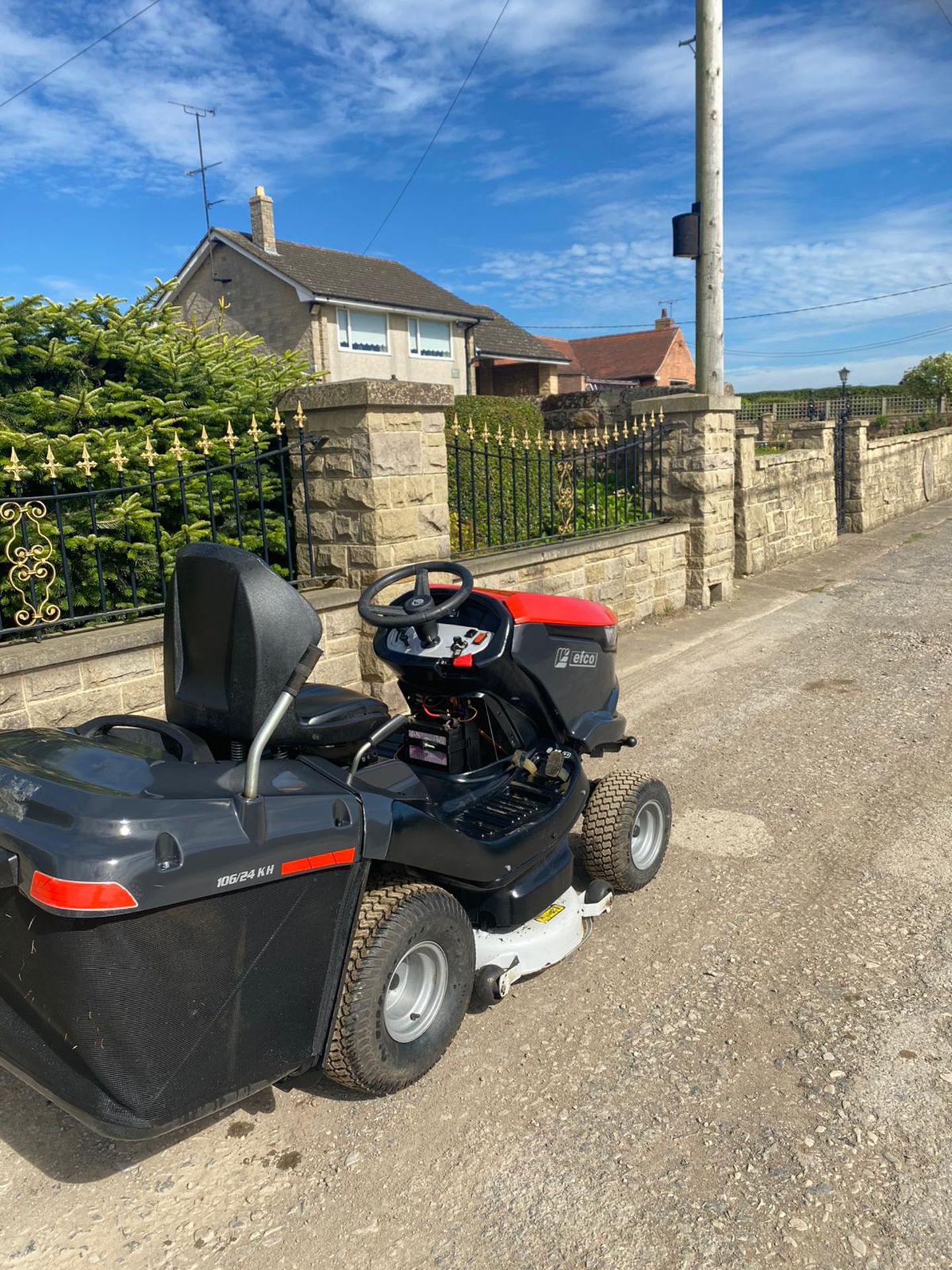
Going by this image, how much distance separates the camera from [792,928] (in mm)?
3436

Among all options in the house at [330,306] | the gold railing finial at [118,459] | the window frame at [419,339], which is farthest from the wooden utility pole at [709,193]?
the window frame at [419,339]

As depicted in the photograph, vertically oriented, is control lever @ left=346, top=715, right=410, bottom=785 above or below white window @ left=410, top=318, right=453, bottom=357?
below

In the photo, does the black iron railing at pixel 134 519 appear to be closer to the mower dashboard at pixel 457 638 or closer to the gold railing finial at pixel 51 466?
the gold railing finial at pixel 51 466

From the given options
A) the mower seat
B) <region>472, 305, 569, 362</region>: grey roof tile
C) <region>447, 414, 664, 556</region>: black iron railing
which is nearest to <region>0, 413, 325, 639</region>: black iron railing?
<region>447, 414, 664, 556</region>: black iron railing

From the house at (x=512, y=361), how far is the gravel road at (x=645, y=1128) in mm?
31630

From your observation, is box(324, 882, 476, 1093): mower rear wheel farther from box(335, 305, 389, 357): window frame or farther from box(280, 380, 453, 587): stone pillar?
box(335, 305, 389, 357): window frame

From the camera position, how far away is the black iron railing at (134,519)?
448 cm

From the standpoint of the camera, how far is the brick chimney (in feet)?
90.1

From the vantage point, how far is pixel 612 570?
321 inches

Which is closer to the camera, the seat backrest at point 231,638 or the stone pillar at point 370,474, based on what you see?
the seat backrest at point 231,638

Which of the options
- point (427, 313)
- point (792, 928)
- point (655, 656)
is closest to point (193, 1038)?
point (792, 928)

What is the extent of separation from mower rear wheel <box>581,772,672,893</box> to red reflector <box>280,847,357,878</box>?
148 centimetres

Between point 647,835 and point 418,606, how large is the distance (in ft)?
4.69

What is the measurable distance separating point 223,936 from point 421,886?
669mm
